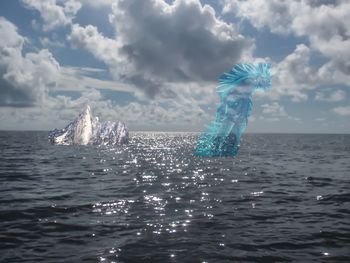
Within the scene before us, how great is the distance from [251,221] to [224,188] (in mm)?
9485

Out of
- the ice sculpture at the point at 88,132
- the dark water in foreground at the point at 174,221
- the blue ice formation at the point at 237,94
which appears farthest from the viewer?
the ice sculpture at the point at 88,132

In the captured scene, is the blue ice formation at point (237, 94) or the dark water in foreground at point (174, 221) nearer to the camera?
the dark water in foreground at point (174, 221)

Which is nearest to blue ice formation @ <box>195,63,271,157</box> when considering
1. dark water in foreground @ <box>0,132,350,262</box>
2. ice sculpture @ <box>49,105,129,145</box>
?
dark water in foreground @ <box>0,132,350,262</box>

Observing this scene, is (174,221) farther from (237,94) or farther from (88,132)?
(88,132)

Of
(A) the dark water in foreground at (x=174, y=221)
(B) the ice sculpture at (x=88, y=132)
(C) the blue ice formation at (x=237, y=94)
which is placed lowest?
(A) the dark water in foreground at (x=174, y=221)

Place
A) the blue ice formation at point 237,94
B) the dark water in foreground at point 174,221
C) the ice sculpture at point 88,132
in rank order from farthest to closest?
the ice sculpture at point 88,132 → the blue ice formation at point 237,94 → the dark water in foreground at point 174,221

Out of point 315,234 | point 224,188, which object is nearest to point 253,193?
→ point 224,188

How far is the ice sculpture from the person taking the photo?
7827 cm

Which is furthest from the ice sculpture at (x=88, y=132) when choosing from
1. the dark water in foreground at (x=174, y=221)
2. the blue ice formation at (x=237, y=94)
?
the dark water in foreground at (x=174, y=221)

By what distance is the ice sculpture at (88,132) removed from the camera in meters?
78.3

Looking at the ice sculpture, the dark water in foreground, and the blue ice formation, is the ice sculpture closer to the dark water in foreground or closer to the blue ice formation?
the blue ice formation

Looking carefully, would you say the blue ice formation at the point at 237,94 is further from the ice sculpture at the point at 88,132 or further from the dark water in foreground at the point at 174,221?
the ice sculpture at the point at 88,132

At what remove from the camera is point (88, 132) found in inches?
3196

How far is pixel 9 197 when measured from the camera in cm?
2133
